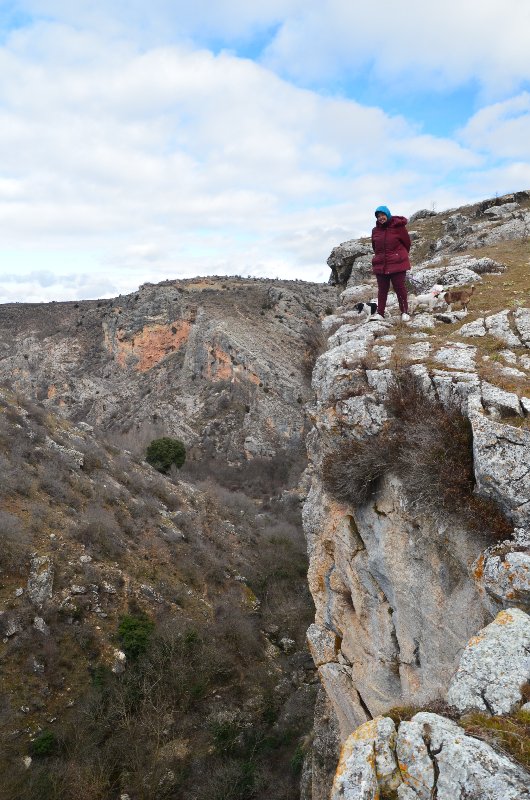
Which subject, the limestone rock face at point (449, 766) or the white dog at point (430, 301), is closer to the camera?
the limestone rock face at point (449, 766)

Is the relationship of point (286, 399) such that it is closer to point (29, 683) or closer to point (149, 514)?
point (149, 514)

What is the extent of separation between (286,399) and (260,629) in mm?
28839

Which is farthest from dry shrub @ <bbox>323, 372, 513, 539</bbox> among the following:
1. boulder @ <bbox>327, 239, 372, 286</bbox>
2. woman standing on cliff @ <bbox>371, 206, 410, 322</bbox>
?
boulder @ <bbox>327, 239, 372, 286</bbox>

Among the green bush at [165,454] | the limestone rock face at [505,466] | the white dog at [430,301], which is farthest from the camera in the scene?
the green bush at [165,454]

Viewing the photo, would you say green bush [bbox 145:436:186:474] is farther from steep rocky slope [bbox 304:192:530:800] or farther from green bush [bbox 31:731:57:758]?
steep rocky slope [bbox 304:192:530:800]

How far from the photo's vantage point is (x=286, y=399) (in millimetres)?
47156

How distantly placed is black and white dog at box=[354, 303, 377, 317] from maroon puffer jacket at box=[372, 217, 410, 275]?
106cm

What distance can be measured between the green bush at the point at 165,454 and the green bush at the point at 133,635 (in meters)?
20.4

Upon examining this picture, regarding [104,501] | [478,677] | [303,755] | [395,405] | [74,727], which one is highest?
[395,405]

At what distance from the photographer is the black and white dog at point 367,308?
10.3m

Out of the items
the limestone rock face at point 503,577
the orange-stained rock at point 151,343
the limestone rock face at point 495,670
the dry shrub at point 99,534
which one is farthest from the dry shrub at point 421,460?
the orange-stained rock at point 151,343

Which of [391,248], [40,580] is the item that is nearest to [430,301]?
[391,248]

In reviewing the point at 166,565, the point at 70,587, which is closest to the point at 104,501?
the point at 166,565

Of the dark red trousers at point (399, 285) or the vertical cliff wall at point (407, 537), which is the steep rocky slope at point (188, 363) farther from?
the vertical cliff wall at point (407, 537)
